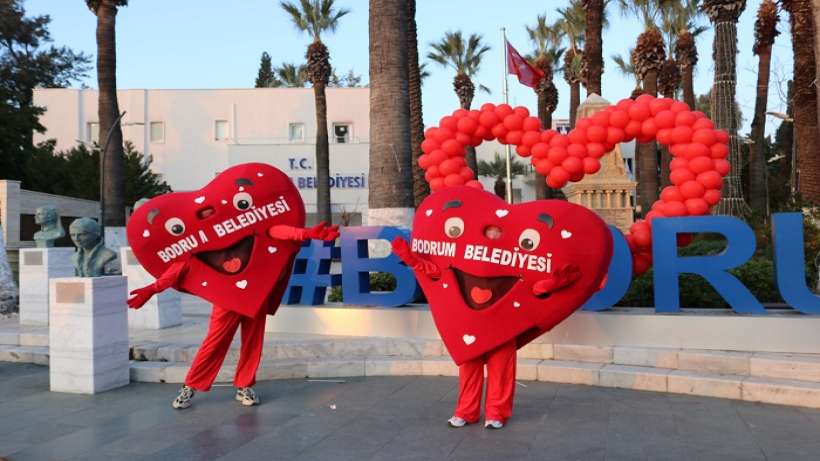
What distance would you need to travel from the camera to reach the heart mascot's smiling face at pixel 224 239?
6.59 m

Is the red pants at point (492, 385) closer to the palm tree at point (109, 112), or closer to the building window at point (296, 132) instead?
the palm tree at point (109, 112)

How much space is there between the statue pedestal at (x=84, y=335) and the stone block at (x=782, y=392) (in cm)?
627

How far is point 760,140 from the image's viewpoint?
87.4ft

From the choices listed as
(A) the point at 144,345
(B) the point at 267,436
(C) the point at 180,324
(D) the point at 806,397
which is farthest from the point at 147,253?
(D) the point at 806,397

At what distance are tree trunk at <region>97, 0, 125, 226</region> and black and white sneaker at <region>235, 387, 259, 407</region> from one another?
1538 cm

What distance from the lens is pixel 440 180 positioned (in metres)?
8.59

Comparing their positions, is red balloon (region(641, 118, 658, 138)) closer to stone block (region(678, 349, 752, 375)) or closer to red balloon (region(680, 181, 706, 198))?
red balloon (region(680, 181, 706, 198))

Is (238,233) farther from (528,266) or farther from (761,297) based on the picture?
(761,297)

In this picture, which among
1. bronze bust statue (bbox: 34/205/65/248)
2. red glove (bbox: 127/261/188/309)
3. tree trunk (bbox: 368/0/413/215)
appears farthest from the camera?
bronze bust statue (bbox: 34/205/65/248)

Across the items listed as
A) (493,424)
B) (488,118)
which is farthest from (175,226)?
(488,118)

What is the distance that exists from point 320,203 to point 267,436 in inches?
976

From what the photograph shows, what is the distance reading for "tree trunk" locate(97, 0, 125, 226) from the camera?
20.6 m

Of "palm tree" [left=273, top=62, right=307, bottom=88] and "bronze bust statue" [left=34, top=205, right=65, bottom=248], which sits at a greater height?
"palm tree" [left=273, top=62, right=307, bottom=88]

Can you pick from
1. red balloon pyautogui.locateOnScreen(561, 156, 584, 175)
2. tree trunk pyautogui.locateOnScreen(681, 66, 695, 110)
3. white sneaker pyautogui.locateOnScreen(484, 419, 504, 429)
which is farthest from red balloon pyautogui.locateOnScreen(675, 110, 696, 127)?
tree trunk pyautogui.locateOnScreen(681, 66, 695, 110)
